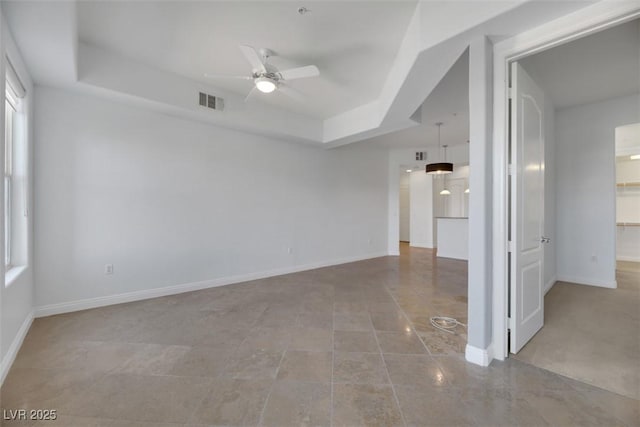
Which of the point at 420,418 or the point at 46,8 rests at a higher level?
the point at 46,8

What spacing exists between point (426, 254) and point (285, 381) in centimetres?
679

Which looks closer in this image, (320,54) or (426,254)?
(320,54)

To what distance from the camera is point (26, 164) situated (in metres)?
2.91

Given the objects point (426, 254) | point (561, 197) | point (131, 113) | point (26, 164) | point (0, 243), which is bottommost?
point (426, 254)

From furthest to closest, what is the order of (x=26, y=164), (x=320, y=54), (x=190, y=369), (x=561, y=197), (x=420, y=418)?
1. (x=561, y=197)
2. (x=320, y=54)
3. (x=26, y=164)
4. (x=190, y=369)
5. (x=420, y=418)

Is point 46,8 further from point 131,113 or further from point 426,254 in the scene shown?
point 426,254

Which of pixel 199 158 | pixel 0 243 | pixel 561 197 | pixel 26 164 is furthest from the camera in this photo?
pixel 561 197

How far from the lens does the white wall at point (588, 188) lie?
443 centimetres

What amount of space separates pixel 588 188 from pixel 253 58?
5667 mm

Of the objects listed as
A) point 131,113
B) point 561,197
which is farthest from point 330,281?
point 561,197

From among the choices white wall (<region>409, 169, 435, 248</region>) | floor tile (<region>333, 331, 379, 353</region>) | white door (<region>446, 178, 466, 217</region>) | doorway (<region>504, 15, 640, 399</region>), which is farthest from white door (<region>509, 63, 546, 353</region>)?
white door (<region>446, 178, 466, 217</region>)

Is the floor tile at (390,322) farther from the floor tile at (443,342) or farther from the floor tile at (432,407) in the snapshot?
the floor tile at (432,407)

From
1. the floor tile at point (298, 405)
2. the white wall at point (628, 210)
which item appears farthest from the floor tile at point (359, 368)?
the white wall at point (628, 210)

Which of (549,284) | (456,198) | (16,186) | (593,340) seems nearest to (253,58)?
(16,186)
